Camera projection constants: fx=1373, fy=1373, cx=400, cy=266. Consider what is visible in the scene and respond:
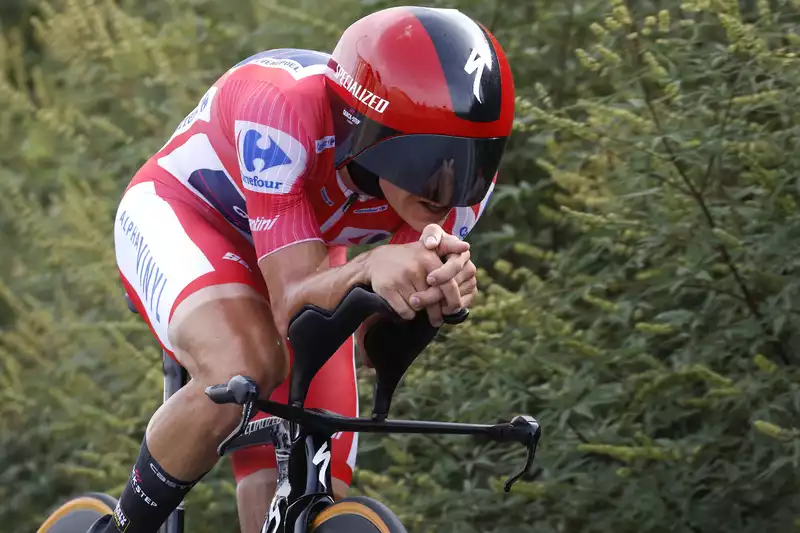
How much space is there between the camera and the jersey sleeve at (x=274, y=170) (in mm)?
2928

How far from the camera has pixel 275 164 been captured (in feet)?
9.75

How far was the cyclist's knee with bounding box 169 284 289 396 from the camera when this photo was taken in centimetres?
303

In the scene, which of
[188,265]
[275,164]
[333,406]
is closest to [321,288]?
[275,164]

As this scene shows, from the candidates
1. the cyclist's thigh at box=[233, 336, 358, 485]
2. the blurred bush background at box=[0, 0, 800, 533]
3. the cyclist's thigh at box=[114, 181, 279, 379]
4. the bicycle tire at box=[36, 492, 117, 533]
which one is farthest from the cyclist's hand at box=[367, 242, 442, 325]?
the blurred bush background at box=[0, 0, 800, 533]

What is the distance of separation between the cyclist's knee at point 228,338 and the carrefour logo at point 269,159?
29 centimetres

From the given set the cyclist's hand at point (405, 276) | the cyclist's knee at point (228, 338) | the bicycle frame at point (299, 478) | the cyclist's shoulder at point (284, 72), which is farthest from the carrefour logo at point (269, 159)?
the bicycle frame at point (299, 478)

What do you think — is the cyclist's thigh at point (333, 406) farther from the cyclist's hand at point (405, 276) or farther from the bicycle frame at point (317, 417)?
the cyclist's hand at point (405, 276)

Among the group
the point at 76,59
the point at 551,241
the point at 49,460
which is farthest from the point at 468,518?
the point at 76,59

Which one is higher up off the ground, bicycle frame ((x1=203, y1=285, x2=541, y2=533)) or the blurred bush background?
bicycle frame ((x1=203, y1=285, x2=541, y2=533))

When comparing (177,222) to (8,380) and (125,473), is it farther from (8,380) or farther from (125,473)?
(8,380)

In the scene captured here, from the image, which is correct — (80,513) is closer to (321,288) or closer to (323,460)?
(323,460)

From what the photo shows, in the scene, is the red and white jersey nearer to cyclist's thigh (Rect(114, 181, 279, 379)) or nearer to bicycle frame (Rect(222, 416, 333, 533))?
cyclist's thigh (Rect(114, 181, 279, 379))

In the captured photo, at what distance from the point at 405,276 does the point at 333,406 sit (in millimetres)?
964

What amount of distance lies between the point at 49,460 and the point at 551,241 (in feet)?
8.87
